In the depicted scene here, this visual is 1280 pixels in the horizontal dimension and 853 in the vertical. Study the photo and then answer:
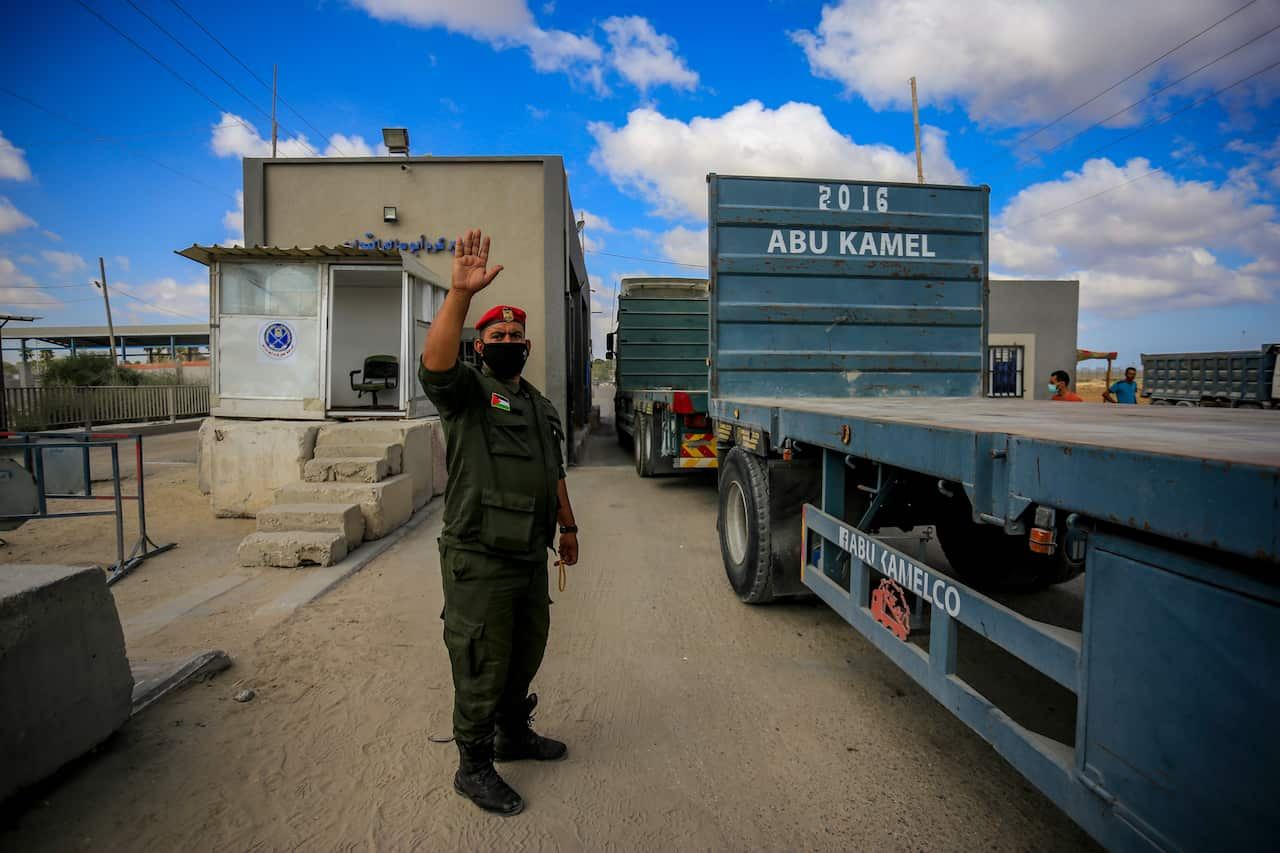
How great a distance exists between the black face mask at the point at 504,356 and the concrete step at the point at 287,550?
152 inches

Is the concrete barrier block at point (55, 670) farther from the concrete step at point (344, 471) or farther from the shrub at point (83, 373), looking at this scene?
the shrub at point (83, 373)

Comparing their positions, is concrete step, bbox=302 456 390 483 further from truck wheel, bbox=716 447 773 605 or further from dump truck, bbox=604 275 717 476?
dump truck, bbox=604 275 717 476

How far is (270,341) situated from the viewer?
8828 millimetres

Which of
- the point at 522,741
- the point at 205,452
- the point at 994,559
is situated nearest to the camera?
the point at 522,741

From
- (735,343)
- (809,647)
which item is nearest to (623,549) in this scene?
(735,343)

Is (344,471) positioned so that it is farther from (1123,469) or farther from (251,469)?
(1123,469)

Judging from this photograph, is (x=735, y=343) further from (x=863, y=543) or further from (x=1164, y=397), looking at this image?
(x=1164, y=397)

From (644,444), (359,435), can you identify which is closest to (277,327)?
(359,435)

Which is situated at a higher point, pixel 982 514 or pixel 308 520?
pixel 982 514

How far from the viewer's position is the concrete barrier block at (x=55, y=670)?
232 cm

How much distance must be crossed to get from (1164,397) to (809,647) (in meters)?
24.3

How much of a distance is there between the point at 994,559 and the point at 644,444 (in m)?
6.09

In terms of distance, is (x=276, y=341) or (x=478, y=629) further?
(x=276, y=341)

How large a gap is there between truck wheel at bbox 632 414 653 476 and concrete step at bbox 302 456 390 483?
146 inches
